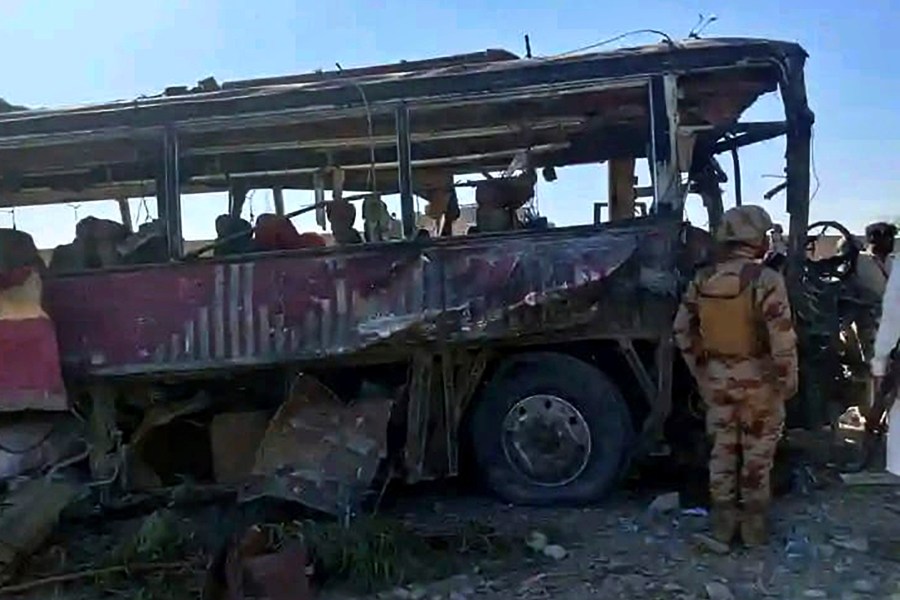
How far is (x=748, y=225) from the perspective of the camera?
18.2ft

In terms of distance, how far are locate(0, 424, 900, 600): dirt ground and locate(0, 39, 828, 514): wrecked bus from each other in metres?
0.29

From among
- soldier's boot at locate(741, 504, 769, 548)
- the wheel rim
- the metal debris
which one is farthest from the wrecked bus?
soldier's boot at locate(741, 504, 769, 548)

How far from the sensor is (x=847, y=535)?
18.4 ft

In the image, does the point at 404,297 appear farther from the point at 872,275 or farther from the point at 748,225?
the point at 872,275

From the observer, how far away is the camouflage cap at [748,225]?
5559mm

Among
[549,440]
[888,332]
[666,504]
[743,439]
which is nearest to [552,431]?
[549,440]

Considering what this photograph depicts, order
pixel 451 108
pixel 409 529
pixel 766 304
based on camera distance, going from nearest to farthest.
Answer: pixel 766 304 → pixel 409 529 → pixel 451 108

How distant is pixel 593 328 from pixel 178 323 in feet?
7.70

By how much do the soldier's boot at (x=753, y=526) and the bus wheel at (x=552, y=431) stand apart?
2.86 ft

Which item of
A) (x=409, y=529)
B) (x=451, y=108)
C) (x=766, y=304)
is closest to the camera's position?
(x=766, y=304)

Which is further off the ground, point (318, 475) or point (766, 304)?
point (766, 304)

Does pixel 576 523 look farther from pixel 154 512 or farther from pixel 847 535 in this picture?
pixel 154 512

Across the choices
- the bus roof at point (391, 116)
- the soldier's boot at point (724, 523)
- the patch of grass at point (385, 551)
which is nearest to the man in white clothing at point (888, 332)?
the soldier's boot at point (724, 523)

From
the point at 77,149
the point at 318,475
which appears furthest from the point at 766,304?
the point at 77,149
